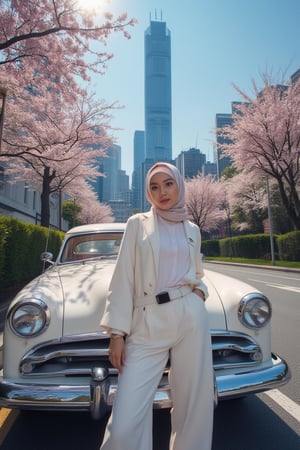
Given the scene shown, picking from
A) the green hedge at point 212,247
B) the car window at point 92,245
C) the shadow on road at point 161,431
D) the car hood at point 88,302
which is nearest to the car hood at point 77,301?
the car hood at point 88,302

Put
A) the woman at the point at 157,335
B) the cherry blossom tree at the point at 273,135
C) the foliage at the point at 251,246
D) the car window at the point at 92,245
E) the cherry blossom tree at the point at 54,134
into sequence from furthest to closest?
the foliage at the point at 251,246 < the cherry blossom tree at the point at 273,135 < the cherry blossom tree at the point at 54,134 < the car window at the point at 92,245 < the woman at the point at 157,335

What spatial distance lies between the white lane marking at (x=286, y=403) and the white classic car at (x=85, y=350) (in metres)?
0.55

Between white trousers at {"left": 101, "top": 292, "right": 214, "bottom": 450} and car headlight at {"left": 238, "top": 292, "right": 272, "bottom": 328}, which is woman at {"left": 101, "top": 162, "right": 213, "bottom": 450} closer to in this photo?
white trousers at {"left": 101, "top": 292, "right": 214, "bottom": 450}

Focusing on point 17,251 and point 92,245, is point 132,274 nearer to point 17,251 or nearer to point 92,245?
point 92,245

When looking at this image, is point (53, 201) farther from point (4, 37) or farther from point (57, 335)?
point (57, 335)

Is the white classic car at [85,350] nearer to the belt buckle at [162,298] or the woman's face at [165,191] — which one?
the belt buckle at [162,298]

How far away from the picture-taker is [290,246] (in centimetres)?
2180

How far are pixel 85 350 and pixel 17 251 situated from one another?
7.52m

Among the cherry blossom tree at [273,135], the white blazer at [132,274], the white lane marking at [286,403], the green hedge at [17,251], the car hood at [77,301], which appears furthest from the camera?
the cherry blossom tree at [273,135]

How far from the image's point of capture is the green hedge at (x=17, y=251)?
8031 mm

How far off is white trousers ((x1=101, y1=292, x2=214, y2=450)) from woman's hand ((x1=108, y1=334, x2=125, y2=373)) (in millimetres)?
27

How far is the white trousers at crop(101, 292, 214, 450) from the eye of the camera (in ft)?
5.20

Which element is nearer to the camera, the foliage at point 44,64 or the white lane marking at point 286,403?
the white lane marking at point 286,403

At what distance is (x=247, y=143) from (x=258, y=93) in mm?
4085
